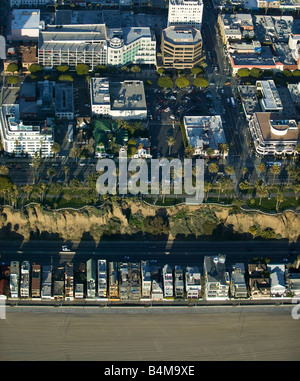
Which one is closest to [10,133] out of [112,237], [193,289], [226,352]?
[112,237]

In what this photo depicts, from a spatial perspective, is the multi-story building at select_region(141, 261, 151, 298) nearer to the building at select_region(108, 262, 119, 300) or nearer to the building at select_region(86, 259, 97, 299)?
the building at select_region(108, 262, 119, 300)

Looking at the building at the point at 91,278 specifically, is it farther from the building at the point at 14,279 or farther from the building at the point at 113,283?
the building at the point at 14,279

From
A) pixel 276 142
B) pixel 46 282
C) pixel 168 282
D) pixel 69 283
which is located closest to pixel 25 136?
pixel 46 282

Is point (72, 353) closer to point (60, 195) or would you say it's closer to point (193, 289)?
point (193, 289)

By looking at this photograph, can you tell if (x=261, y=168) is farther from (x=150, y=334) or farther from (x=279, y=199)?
(x=150, y=334)

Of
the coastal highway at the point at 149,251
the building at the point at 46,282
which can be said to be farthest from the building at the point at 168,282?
the building at the point at 46,282
